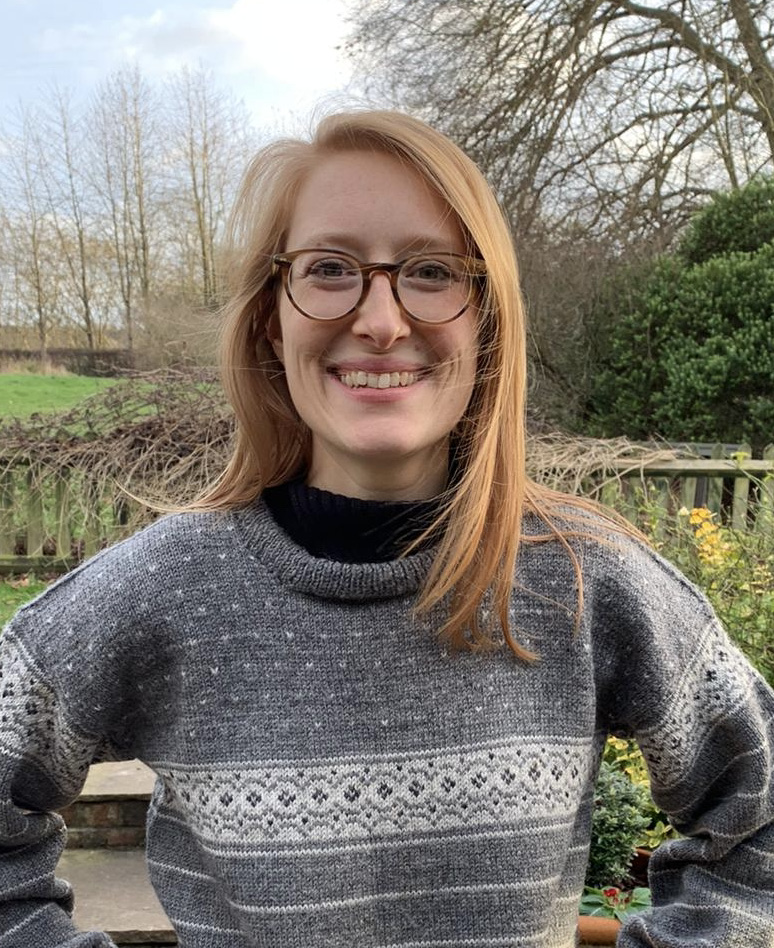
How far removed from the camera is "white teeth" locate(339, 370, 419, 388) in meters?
1.14

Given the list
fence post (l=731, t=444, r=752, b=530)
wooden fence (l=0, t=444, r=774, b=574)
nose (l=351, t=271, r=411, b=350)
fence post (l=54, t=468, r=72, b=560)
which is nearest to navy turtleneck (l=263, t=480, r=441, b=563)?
nose (l=351, t=271, r=411, b=350)

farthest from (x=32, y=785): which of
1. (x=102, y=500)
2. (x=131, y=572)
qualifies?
(x=102, y=500)

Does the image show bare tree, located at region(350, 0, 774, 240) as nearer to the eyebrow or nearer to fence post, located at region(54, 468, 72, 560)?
fence post, located at region(54, 468, 72, 560)

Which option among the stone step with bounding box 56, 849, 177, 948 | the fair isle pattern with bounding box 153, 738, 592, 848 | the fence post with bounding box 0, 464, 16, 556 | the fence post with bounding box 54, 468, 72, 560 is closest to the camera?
the fair isle pattern with bounding box 153, 738, 592, 848

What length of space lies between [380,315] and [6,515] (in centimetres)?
491

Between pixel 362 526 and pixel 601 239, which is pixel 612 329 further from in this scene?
pixel 362 526

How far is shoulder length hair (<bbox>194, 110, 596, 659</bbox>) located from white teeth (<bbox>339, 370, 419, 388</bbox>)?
0.13 m

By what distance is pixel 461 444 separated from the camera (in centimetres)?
128

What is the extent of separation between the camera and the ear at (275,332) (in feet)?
4.32

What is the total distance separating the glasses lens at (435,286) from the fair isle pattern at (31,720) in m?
0.68

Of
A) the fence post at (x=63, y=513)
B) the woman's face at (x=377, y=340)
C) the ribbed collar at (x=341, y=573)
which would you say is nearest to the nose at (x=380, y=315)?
the woman's face at (x=377, y=340)

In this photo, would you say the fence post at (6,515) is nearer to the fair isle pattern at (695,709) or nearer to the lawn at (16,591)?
the lawn at (16,591)

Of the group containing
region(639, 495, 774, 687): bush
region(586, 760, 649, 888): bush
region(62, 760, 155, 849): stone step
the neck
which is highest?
the neck

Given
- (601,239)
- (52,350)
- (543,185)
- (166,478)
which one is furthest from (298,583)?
(52,350)
